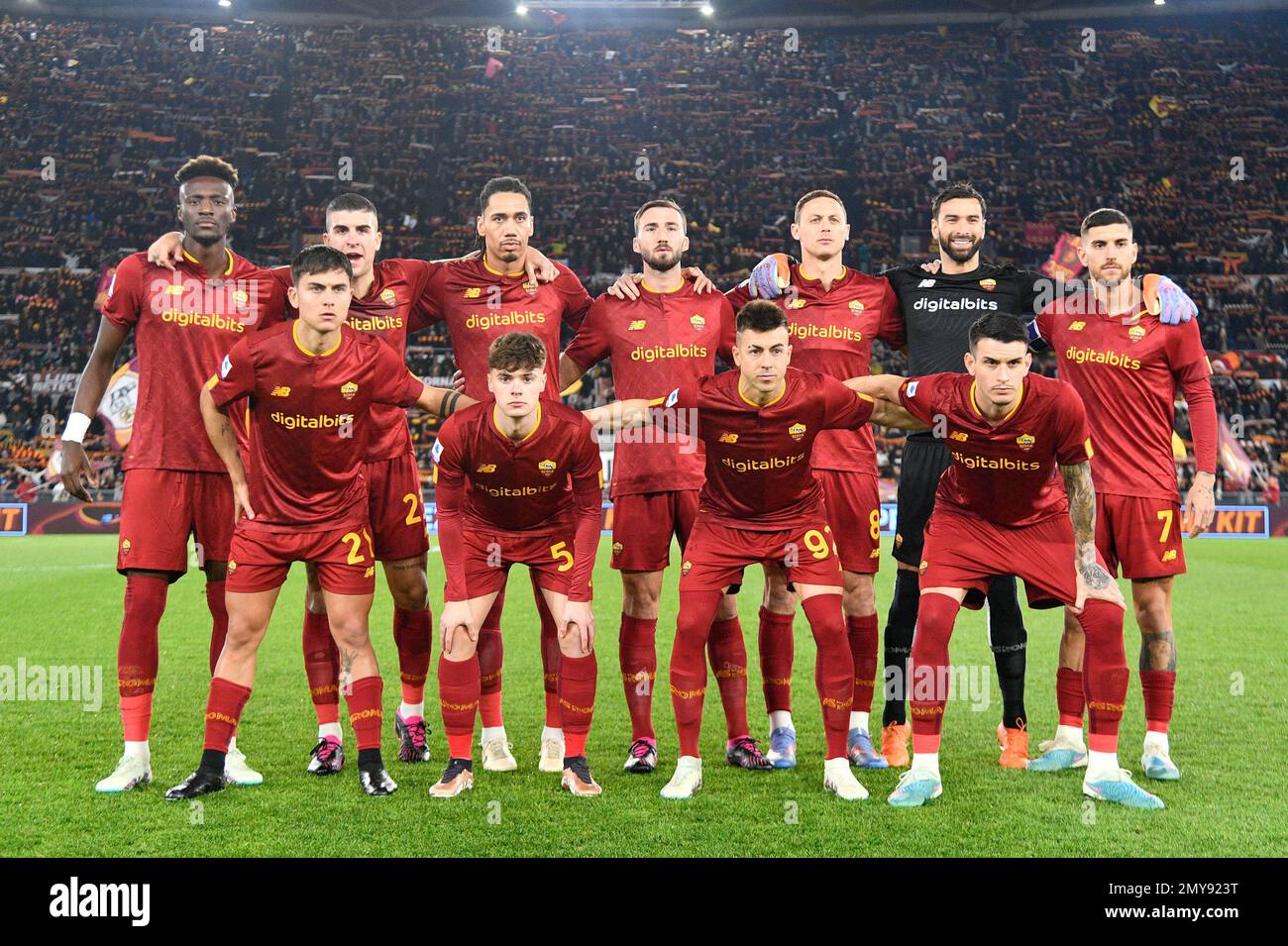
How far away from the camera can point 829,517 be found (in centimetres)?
545

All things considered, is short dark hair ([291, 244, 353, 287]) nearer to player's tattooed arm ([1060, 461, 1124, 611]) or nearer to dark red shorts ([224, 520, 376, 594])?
dark red shorts ([224, 520, 376, 594])

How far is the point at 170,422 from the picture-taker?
498cm

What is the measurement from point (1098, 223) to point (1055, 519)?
1.45m

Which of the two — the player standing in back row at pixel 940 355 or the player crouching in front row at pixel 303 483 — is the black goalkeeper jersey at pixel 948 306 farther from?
the player crouching in front row at pixel 303 483

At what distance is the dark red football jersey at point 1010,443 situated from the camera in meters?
4.66

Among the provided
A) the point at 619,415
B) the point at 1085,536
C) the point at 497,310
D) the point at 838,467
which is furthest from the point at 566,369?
the point at 1085,536

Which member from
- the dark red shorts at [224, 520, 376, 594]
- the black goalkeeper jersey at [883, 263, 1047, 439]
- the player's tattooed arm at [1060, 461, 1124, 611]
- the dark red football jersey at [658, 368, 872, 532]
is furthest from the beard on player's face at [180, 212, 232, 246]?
the player's tattooed arm at [1060, 461, 1124, 611]

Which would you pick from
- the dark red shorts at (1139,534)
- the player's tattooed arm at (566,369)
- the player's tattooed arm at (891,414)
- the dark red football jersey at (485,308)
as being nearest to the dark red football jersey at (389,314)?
the dark red football jersey at (485,308)

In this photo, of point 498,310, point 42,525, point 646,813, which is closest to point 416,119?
point 42,525

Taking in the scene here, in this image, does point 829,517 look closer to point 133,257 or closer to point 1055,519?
point 1055,519

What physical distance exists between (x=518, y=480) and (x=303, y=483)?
89 centimetres
